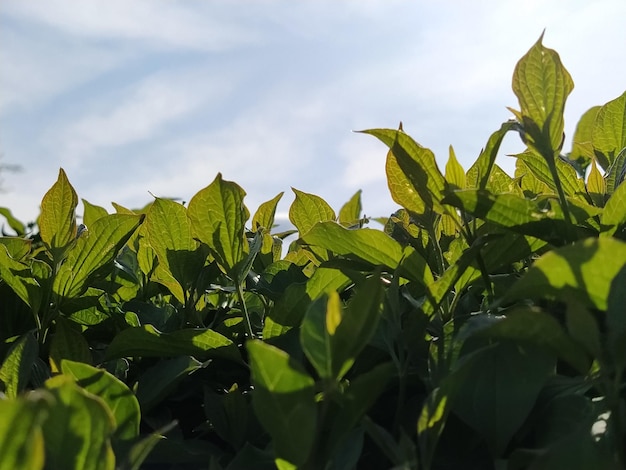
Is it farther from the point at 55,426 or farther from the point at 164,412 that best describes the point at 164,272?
the point at 55,426

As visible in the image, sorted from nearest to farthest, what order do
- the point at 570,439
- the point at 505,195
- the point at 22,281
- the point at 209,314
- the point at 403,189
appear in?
the point at 570,439 → the point at 505,195 → the point at 403,189 → the point at 22,281 → the point at 209,314

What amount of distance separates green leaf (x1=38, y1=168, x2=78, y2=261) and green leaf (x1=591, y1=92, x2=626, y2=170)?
0.88m

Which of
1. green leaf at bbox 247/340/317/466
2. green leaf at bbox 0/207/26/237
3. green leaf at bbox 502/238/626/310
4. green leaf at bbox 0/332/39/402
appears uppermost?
green leaf at bbox 0/207/26/237

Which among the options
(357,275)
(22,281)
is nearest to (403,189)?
(357,275)

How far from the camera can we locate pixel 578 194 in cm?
102

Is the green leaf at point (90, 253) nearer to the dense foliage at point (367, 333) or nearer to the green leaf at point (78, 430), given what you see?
the dense foliage at point (367, 333)

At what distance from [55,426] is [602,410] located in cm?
49

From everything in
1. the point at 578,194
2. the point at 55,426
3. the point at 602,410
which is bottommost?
the point at 602,410

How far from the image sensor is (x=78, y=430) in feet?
1.78

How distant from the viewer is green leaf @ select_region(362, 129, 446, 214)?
775 millimetres

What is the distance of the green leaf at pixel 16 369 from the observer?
2.59 feet

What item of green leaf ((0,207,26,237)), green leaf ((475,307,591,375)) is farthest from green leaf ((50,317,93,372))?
green leaf ((0,207,26,237))

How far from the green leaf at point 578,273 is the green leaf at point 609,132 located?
582 mm

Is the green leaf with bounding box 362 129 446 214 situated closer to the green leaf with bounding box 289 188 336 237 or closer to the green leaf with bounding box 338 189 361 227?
the green leaf with bounding box 289 188 336 237
